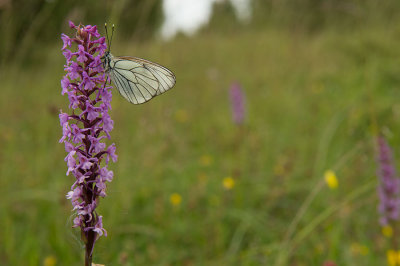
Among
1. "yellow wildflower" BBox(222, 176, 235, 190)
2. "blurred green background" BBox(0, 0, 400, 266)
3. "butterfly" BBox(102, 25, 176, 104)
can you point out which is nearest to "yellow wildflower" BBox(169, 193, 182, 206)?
"blurred green background" BBox(0, 0, 400, 266)

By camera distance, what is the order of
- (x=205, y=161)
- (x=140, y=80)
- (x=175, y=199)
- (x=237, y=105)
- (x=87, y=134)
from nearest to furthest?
(x=87, y=134)
(x=140, y=80)
(x=175, y=199)
(x=237, y=105)
(x=205, y=161)

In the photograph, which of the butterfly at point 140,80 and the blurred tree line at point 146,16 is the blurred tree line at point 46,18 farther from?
the butterfly at point 140,80

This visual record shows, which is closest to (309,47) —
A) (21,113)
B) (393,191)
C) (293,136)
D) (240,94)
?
(293,136)

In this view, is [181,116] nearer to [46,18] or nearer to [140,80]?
[46,18]

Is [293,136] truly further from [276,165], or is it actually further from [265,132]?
[276,165]

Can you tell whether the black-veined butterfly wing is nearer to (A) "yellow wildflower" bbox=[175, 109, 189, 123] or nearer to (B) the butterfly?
(B) the butterfly

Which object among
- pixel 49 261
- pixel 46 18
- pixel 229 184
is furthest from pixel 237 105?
pixel 49 261

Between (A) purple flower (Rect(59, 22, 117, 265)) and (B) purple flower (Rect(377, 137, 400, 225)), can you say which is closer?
(A) purple flower (Rect(59, 22, 117, 265))

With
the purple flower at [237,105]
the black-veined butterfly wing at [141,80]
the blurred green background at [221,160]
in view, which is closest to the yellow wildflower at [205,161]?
the blurred green background at [221,160]
